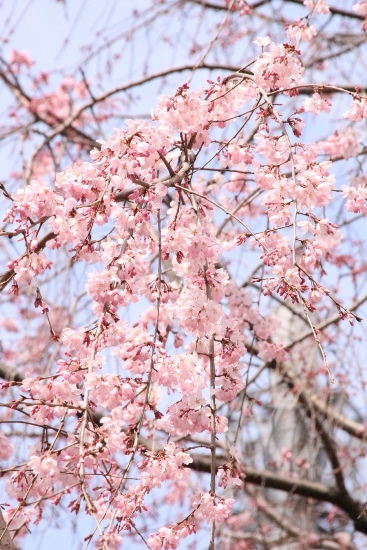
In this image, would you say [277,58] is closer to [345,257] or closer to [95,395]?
[95,395]

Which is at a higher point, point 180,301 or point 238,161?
point 238,161

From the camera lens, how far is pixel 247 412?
2.91 meters

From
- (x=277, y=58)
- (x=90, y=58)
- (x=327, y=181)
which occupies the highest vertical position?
(x=90, y=58)

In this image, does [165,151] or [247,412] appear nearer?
[165,151]

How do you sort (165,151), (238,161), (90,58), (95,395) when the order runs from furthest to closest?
(90,58)
(238,161)
(165,151)
(95,395)

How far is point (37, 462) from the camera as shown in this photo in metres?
1.71

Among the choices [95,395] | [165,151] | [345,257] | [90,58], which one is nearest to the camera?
[95,395]

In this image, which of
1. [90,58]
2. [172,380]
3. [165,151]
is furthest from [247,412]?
[90,58]

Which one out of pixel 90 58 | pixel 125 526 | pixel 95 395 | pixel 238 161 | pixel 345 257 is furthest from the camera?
pixel 345 257

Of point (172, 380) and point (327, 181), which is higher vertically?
point (327, 181)

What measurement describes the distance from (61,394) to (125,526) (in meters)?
0.42

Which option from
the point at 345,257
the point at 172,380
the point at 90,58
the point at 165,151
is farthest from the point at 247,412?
the point at 90,58

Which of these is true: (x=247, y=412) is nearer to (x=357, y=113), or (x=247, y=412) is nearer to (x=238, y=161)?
(x=238, y=161)

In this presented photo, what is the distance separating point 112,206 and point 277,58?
71 centimetres
